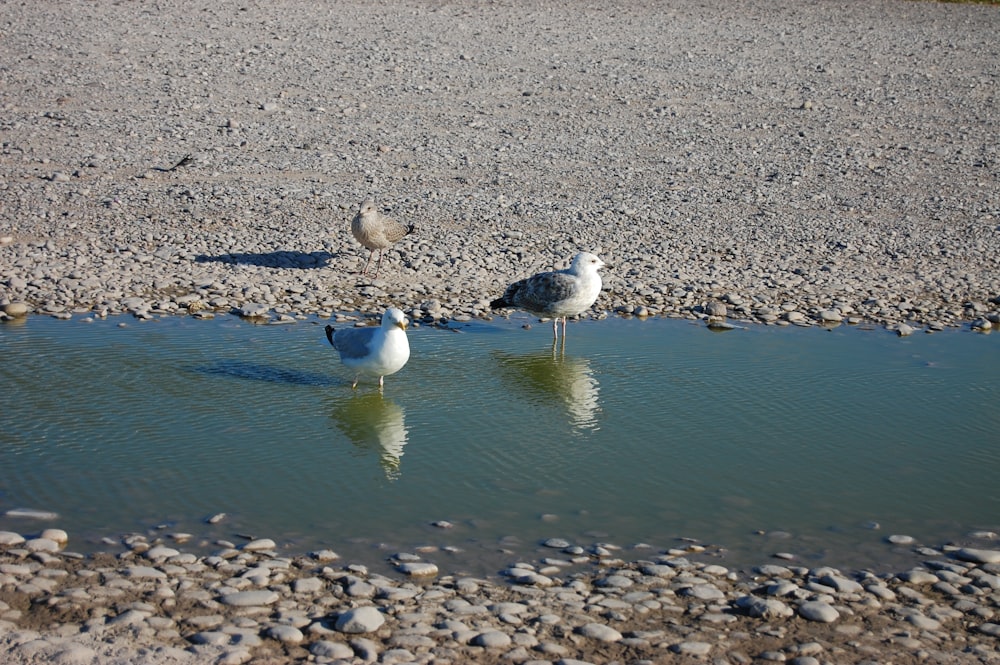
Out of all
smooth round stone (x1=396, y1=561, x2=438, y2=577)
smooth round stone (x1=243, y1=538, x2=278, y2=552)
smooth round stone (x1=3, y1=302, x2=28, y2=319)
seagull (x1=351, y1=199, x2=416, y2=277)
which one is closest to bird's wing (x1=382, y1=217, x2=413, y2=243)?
seagull (x1=351, y1=199, x2=416, y2=277)

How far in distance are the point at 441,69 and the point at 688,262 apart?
9.46 meters

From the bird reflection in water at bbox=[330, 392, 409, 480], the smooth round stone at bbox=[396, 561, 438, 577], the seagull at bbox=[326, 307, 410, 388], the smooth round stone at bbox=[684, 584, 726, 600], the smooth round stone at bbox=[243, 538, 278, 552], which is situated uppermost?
the seagull at bbox=[326, 307, 410, 388]

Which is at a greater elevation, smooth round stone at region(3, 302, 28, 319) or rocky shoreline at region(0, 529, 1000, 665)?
smooth round stone at region(3, 302, 28, 319)

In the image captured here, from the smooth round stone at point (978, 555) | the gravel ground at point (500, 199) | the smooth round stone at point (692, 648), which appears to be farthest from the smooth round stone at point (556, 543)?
the smooth round stone at point (978, 555)

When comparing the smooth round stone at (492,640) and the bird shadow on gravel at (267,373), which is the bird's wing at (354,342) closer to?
the bird shadow on gravel at (267,373)

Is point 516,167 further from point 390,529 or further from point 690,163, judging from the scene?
point 390,529

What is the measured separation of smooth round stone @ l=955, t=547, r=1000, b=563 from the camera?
6.69 m

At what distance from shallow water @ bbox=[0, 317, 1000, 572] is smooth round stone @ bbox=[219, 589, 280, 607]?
2.15ft

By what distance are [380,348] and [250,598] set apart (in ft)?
11.3

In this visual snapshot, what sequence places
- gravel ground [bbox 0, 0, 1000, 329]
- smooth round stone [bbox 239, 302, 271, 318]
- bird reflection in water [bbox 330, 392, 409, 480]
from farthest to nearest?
gravel ground [bbox 0, 0, 1000, 329]
smooth round stone [bbox 239, 302, 271, 318]
bird reflection in water [bbox 330, 392, 409, 480]

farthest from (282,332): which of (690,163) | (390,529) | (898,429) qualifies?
(690,163)

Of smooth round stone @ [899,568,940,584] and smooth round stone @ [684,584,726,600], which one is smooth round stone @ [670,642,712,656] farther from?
smooth round stone @ [899,568,940,584]

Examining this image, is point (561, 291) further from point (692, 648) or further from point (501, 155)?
point (501, 155)

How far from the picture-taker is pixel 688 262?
1324cm
